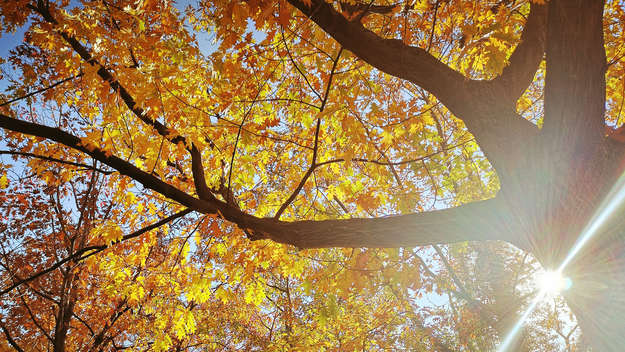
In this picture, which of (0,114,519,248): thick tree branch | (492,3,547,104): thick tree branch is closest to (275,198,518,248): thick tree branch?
(0,114,519,248): thick tree branch

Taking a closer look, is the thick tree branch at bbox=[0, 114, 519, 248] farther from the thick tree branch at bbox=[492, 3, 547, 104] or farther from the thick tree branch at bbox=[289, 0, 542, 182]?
the thick tree branch at bbox=[492, 3, 547, 104]

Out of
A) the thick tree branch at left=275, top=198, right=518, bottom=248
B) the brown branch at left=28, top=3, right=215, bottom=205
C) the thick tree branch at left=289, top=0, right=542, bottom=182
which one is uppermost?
the brown branch at left=28, top=3, right=215, bottom=205

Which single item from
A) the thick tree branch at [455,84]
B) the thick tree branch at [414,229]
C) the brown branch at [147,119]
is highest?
the brown branch at [147,119]

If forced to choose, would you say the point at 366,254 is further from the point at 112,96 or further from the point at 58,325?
the point at 58,325

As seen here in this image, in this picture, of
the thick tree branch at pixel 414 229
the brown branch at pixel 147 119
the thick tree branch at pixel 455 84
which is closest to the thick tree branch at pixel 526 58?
the thick tree branch at pixel 455 84

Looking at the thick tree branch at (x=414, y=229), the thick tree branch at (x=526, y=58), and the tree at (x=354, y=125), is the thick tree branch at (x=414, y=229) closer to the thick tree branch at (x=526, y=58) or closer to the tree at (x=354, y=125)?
the tree at (x=354, y=125)

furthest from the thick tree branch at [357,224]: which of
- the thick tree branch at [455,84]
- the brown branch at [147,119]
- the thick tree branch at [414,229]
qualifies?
the thick tree branch at [455,84]

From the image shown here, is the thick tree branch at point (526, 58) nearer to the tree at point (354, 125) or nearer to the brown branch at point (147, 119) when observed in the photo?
the tree at point (354, 125)

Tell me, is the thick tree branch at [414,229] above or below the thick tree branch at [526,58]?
below

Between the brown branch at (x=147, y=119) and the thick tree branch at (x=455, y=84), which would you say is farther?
the brown branch at (x=147, y=119)

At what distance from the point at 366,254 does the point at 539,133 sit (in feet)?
7.36

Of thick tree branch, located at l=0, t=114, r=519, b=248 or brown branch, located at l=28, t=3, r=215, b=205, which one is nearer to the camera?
thick tree branch, located at l=0, t=114, r=519, b=248

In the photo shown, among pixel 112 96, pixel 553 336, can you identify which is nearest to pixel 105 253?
pixel 112 96

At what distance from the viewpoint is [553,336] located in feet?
43.4
